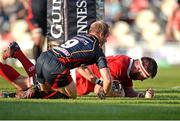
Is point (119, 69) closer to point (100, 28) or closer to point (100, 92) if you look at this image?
point (100, 92)

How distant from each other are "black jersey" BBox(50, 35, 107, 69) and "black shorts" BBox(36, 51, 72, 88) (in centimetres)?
6

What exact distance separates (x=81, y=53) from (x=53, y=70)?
1.32ft

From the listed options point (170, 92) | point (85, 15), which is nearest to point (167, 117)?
point (170, 92)

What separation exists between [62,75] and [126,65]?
39.5 inches

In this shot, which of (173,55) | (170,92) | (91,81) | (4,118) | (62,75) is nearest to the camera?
(4,118)

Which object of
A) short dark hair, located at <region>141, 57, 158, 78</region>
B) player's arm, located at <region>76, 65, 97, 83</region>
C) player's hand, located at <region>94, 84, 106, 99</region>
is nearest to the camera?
player's hand, located at <region>94, 84, 106, 99</region>

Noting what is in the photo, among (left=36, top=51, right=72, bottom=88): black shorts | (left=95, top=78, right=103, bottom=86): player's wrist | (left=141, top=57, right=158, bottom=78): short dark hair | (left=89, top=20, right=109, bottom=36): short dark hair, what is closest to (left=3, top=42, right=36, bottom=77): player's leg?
(left=36, top=51, right=72, bottom=88): black shorts

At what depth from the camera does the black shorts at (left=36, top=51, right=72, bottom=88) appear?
31.6 feet

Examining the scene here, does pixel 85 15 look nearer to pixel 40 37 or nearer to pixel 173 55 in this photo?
pixel 40 37

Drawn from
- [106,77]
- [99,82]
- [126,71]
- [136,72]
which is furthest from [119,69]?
[106,77]

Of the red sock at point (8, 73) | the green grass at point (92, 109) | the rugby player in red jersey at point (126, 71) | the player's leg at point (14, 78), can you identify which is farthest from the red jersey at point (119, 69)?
the red sock at point (8, 73)

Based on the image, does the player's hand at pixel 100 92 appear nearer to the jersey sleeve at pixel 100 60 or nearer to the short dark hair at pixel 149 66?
the jersey sleeve at pixel 100 60

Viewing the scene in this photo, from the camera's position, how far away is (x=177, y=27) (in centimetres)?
2364

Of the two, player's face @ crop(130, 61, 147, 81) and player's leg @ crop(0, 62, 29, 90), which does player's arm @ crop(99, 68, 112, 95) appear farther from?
player's leg @ crop(0, 62, 29, 90)
